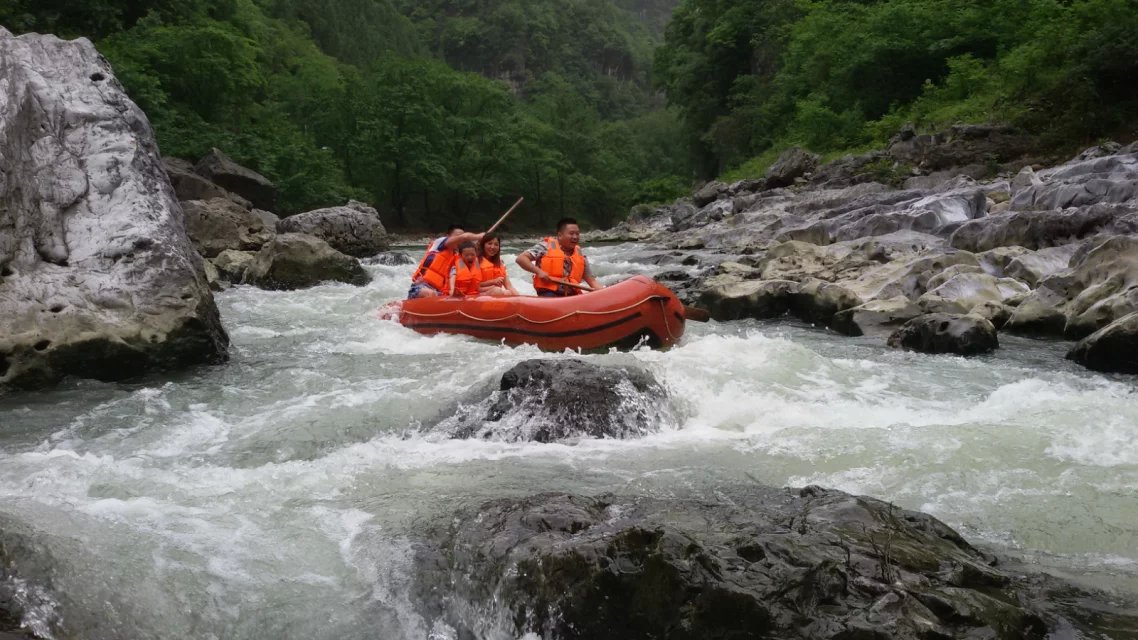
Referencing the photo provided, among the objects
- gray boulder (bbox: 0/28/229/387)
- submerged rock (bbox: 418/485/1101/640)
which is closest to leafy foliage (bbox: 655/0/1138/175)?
gray boulder (bbox: 0/28/229/387)

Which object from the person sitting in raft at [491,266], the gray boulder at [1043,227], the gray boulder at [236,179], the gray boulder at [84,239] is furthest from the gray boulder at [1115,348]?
the gray boulder at [236,179]

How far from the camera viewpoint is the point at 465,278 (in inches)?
370

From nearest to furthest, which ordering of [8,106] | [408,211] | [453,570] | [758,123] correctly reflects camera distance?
1. [453,570]
2. [8,106]
3. [758,123]
4. [408,211]

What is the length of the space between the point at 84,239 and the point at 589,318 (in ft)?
13.5

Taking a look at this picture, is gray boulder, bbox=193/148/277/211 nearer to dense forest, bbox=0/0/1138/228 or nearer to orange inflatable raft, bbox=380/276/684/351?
dense forest, bbox=0/0/1138/228

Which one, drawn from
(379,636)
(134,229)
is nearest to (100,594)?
(379,636)

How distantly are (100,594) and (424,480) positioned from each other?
5.36ft

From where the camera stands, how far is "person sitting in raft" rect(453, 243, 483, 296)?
30.7 feet

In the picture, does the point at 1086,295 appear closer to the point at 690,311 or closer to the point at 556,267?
the point at 690,311

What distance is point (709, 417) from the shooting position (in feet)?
17.9

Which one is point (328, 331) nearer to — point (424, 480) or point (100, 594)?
point (424, 480)

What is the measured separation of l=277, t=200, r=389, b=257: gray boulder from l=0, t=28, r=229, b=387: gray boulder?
970cm

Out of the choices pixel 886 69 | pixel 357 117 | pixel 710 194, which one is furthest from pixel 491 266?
pixel 357 117

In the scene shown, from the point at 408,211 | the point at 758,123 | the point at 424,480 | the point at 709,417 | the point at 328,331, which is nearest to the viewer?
the point at 424,480
